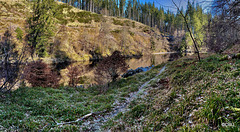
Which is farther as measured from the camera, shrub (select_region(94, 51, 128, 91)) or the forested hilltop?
shrub (select_region(94, 51, 128, 91))

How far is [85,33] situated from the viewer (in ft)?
158

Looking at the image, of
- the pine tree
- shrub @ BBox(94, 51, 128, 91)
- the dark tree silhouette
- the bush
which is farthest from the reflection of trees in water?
the dark tree silhouette

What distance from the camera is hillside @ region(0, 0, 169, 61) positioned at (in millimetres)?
36844

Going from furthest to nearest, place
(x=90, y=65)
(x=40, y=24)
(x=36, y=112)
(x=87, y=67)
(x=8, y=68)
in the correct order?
1. (x=40, y=24)
2. (x=90, y=65)
3. (x=87, y=67)
4. (x=8, y=68)
5. (x=36, y=112)

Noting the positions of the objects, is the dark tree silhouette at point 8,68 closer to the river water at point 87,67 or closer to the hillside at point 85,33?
the river water at point 87,67

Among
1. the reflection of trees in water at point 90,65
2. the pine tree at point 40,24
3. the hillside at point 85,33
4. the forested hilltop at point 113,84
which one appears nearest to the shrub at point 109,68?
the forested hilltop at point 113,84

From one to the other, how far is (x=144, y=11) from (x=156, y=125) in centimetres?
10323

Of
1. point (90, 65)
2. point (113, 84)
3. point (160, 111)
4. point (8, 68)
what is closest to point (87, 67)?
point (90, 65)

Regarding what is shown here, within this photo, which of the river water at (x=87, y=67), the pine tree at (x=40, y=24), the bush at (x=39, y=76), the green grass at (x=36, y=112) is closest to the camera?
the green grass at (x=36, y=112)

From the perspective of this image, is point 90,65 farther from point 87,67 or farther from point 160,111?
point 160,111

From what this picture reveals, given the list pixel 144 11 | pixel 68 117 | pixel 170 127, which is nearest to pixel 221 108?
pixel 170 127

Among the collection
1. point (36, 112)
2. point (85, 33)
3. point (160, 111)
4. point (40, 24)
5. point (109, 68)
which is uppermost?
point (85, 33)

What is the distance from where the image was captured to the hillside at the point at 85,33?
121 ft

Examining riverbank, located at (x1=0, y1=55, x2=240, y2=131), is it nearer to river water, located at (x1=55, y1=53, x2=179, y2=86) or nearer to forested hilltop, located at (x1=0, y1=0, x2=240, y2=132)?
forested hilltop, located at (x1=0, y1=0, x2=240, y2=132)
